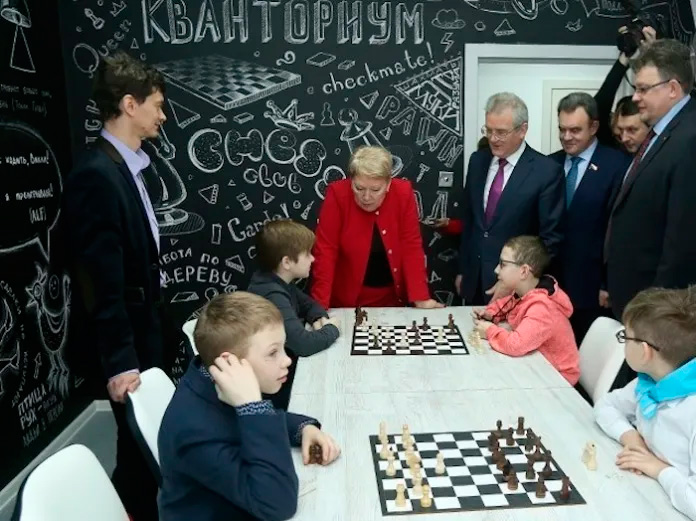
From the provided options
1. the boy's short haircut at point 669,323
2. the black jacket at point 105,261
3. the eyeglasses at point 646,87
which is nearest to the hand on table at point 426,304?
the eyeglasses at point 646,87

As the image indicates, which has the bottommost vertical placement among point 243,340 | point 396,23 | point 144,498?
point 144,498

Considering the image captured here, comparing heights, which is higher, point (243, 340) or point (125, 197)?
point (125, 197)

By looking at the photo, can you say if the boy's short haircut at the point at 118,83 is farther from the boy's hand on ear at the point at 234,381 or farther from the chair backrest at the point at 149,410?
the boy's hand on ear at the point at 234,381

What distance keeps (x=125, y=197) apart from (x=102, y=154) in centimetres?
17

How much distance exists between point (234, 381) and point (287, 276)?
1.30 meters

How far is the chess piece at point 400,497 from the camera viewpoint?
139cm

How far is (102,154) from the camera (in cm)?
216

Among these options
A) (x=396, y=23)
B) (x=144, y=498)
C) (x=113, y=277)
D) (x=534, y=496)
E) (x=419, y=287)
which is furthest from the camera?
(x=396, y=23)

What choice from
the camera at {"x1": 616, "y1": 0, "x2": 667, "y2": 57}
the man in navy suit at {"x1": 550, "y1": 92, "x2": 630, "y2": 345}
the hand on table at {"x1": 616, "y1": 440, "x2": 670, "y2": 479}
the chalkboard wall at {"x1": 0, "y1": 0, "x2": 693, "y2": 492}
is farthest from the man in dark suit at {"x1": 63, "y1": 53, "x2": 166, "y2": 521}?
the camera at {"x1": 616, "y1": 0, "x2": 667, "y2": 57}

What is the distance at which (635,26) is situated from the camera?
342 cm

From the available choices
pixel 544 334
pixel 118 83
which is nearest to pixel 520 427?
pixel 544 334

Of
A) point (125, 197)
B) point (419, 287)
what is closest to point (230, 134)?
point (419, 287)

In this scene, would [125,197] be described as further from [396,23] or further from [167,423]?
[396,23]

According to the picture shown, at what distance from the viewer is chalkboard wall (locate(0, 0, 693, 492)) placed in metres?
3.78
